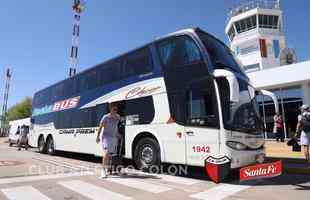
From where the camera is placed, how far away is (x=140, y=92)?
853 centimetres

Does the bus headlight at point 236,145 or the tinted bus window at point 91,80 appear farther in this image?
the tinted bus window at point 91,80

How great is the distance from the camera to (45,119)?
14.9 metres

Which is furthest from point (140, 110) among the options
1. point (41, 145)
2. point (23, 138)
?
point (23, 138)

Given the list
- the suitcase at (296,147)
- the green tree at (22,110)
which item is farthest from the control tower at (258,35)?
the green tree at (22,110)

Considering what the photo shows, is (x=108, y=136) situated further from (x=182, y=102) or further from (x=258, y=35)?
(x=258, y=35)

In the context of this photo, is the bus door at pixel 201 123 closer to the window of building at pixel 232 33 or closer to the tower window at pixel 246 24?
the tower window at pixel 246 24

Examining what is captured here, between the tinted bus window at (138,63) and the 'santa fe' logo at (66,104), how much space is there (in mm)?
3700

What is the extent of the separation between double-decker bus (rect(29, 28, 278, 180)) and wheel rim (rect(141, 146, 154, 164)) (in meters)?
0.03

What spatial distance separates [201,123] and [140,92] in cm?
257

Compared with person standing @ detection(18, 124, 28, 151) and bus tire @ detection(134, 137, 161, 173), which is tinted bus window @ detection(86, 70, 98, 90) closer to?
bus tire @ detection(134, 137, 161, 173)

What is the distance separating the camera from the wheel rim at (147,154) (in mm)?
7887

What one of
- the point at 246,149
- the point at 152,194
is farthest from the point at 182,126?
the point at 152,194

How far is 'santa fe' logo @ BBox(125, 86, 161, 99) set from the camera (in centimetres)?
812

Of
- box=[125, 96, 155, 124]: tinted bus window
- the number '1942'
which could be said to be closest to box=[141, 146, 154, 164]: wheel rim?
box=[125, 96, 155, 124]: tinted bus window
